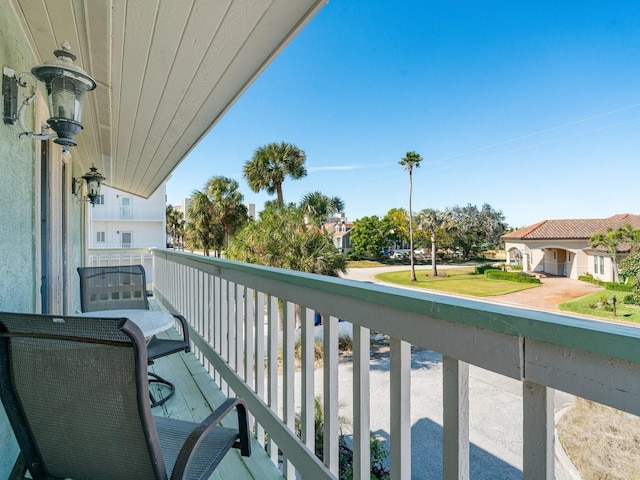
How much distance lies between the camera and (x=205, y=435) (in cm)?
100

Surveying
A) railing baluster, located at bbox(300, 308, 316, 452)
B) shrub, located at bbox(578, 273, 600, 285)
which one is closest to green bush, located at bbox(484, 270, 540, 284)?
shrub, located at bbox(578, 273, 600, 285)

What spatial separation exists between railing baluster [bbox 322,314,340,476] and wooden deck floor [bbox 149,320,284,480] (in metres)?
0.53

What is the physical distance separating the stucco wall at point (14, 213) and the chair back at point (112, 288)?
97 centimetres

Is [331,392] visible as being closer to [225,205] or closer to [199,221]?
[199,221]

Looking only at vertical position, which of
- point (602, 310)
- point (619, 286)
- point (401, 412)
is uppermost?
point (401, 412)

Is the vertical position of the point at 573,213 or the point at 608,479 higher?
the point at 573,213

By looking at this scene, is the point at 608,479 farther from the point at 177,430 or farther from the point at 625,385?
the point at 177,430

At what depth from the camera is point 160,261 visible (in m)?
5.47

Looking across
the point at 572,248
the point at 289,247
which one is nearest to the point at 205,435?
the point at 289,247

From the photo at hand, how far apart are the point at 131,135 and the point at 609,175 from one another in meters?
42.2

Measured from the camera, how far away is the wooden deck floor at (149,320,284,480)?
1629 mm

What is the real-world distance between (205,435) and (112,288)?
2.53m

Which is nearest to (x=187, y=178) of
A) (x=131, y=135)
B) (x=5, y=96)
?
(x=131, y=135)

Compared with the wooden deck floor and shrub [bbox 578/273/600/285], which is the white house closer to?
the wooden deck floor
